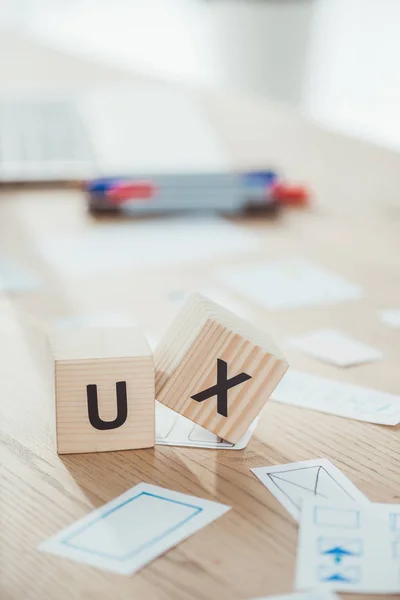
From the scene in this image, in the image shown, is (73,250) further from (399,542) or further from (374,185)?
(399,542)

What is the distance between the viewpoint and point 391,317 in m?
1.01

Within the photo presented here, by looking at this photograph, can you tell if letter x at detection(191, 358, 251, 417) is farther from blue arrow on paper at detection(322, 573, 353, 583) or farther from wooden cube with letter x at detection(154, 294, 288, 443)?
blue arrow on paper at detection(322, 573, 353, 583)

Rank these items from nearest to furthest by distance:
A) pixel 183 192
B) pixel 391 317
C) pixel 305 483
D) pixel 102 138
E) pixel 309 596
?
pixel 309 596 → pixel 305 483 → pixel 391 317 → pixel 183 192 → pixel 102 138

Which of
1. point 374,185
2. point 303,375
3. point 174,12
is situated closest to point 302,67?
Answer: point 174,12

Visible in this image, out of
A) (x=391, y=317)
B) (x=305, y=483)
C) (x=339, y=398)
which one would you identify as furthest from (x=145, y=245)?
(x=305, y=483)

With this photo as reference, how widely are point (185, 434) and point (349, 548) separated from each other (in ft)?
0.65

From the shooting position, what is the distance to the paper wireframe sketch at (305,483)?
2.08 feet

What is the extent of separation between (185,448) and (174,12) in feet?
15.0

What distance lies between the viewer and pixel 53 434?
72cm

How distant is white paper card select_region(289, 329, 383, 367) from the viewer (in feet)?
2.90

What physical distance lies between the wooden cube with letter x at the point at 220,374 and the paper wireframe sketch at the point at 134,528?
0.25ft

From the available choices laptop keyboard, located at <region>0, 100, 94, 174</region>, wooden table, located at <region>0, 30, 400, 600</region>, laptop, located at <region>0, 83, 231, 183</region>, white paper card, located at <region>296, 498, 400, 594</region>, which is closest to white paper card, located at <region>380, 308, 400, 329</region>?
wooden table, located at <region>0, 30, 400, 600</region>

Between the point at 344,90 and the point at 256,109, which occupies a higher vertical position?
the point at 256,109

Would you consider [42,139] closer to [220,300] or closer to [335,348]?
[220,300]
